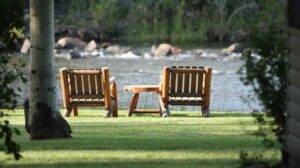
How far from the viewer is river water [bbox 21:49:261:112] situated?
80.1 feet

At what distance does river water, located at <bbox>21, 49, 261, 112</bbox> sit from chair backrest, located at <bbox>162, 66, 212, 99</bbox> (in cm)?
294

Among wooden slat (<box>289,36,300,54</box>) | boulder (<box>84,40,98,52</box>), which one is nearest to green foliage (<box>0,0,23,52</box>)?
wooden slat (<box>289,36,300,54</box>)

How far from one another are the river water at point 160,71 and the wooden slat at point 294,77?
13.0m

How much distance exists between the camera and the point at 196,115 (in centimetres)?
1877

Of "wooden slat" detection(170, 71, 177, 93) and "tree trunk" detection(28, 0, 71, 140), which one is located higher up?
"tree trunk" detection(28, 0, 71, 140)

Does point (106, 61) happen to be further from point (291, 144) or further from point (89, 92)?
point (291, 144)

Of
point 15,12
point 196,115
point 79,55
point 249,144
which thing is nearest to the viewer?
point 15,12

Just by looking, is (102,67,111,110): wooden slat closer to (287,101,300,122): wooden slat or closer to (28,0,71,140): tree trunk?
(28,0,71,140): tree trunk

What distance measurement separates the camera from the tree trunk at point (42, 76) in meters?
12.6

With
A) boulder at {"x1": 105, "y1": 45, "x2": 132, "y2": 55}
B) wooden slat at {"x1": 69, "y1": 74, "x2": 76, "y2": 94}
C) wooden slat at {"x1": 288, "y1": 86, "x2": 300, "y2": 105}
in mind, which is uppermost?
wooden slat at {"x1": 288, "y1": 86, "x2": 300, "y2": 105}

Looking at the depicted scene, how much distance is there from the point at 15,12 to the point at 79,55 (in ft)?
117

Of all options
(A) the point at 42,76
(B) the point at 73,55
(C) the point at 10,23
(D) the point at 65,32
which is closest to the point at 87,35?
(D) the point at 65,32

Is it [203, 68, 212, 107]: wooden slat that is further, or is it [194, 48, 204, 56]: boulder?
[194, 48, 204, 56]: boulder

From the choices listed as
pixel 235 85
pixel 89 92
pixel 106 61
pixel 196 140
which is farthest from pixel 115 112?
pixel 106 61
